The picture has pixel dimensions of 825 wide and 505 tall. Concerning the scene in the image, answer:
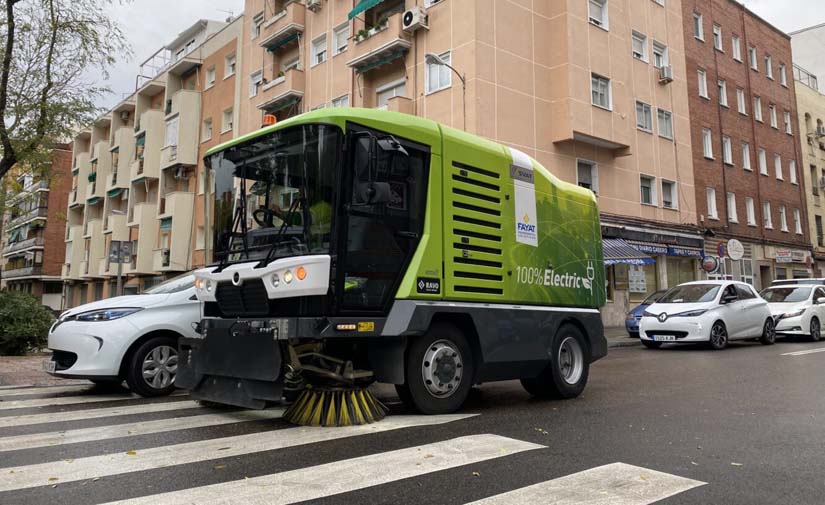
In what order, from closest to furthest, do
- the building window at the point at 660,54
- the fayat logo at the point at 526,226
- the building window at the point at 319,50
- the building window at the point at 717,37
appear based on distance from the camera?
the fayat logo at the point at 526,226 < the building window at the point at 319,50 < the building window at the point at 660,54 < the building window at the point at 717,37

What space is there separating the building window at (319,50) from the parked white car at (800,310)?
19.4 metres

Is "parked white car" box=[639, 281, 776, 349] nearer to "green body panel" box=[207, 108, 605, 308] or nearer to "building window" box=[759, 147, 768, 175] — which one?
"green body panel" box=[207, 108, 605, 308]

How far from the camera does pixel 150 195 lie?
38.2 metres

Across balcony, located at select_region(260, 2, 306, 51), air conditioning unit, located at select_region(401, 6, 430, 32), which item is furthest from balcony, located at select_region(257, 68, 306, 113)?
air conditioning unit, located at select_region(401, 6, 430, 32)

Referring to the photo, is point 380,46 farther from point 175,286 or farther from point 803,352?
point 803,352

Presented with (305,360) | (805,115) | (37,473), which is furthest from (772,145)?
(37,473)

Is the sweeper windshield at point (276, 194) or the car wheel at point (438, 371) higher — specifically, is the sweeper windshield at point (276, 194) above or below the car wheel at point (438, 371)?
above

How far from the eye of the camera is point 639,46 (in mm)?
25828

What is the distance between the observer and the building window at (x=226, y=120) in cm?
3203

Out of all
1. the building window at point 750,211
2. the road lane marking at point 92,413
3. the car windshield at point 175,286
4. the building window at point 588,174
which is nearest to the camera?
the road lane marking at point 92,413

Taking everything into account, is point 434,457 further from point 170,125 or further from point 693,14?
point 170,125

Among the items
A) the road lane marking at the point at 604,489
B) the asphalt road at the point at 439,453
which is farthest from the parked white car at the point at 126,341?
the road lane marking at the point at 604,489

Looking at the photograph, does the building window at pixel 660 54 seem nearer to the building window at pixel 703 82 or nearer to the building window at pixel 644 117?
the building window at pixel 644 117

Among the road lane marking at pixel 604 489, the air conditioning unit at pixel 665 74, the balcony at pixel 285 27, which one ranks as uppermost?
the balcony at pixel 285 27
